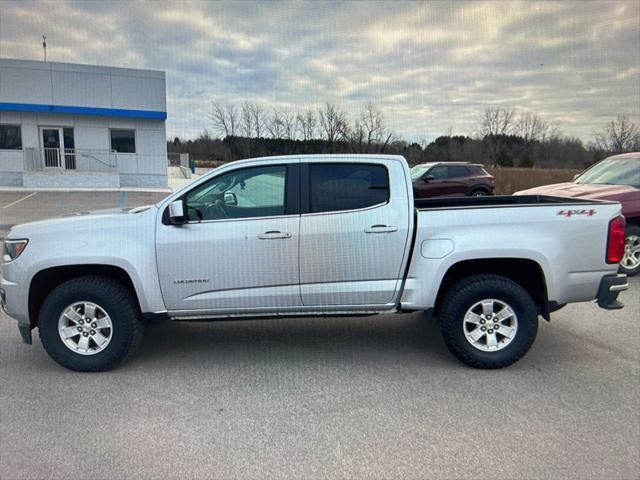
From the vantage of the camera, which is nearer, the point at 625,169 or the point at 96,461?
the point at 96,461

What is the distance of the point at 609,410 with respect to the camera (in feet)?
10.8

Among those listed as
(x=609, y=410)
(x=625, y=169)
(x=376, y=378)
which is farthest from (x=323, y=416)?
(x=625, y=169)

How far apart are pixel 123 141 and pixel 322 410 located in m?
22.6

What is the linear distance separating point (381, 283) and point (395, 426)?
129 cm

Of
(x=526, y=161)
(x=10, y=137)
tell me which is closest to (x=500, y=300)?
(x=10, y=137)

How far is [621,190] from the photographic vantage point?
7.43 meters

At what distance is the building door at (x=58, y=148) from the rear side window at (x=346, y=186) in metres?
21.6

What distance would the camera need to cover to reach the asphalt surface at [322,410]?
2.70 meters

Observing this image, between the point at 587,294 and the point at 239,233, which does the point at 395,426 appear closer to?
the point at 239,233

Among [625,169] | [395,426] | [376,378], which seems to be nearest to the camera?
[395,426]

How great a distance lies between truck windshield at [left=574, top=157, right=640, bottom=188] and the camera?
Answer: 26.0 feet

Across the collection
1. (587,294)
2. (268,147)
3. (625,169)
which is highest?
(268,147)

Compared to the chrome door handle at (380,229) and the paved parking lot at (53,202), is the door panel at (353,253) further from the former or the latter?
the paved parking lot at (53,202)

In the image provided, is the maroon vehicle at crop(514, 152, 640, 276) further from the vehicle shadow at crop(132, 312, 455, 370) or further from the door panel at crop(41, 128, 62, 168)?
the door panel at crop(41, 128, 62, 168)
